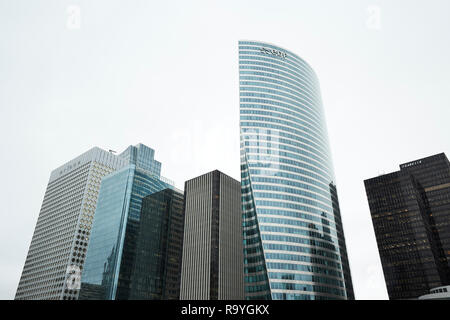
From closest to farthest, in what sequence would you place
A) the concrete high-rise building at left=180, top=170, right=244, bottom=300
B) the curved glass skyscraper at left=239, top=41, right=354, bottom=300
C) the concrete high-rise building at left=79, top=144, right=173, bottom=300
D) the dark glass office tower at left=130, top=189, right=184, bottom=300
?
the concrete high-rise building at left=180, top=170, right=244, bottom=300
the curved glass skyscraper at left=239, top=41, right=354, bottom=300
the concrete high-rise building at left=79, top=144, right=173, bottom=300
the dark glass office tower at left=130, top=189, right=184, bottom=300

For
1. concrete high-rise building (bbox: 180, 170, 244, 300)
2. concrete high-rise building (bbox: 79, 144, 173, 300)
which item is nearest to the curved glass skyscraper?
concrete high-rise building (bbox: 180, 170, 244, 300)

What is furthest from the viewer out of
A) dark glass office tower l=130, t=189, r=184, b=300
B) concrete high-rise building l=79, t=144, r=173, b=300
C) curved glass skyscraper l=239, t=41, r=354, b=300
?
dark glass office tower l=130, t=189, r=184, b=300

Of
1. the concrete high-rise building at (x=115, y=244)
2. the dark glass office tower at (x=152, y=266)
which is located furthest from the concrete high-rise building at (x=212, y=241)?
the concrete high-rise building at (x=115, y=244)

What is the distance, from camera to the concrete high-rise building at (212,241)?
454ft

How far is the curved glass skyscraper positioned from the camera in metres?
147

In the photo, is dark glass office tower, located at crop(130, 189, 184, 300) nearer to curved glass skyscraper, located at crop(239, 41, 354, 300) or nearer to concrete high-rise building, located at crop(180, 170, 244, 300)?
concrete high-rise building, located at crop(180, 170, 244, 300)

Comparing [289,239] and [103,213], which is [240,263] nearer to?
[289,239]

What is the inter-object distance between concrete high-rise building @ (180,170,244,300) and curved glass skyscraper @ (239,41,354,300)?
5.50 m

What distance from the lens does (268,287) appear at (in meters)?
141

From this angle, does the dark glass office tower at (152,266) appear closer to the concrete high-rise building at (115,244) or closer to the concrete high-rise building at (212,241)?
the concrete high-rise building at (115,244)

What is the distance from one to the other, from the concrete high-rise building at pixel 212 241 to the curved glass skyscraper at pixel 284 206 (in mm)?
5505
